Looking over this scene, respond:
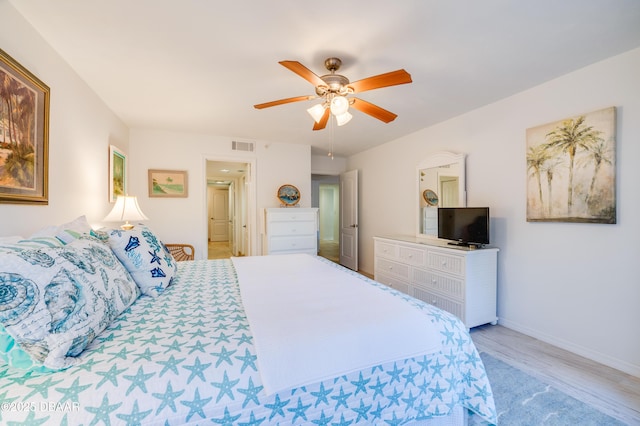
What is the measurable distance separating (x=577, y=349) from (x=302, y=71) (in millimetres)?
3106

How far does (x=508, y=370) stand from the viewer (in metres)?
2.01

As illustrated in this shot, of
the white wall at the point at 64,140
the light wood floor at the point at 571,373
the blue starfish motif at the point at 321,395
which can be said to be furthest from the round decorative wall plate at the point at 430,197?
the white wall at the point at 64,140

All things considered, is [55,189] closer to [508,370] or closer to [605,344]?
[508,370]

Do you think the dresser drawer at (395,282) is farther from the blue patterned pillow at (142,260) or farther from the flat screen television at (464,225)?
the blue patterned pillow at (142,260)

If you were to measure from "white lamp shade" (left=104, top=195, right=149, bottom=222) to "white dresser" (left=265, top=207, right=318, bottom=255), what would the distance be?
1.75 m

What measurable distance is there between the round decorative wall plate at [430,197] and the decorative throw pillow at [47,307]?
3501mm

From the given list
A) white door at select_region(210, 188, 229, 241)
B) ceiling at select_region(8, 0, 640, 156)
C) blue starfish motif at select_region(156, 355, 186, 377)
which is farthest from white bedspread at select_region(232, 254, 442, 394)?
white door at select_region(210, 188, 229, 241)

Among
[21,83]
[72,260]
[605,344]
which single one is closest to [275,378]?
[72,260]

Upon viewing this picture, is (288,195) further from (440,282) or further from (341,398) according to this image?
(341,398)

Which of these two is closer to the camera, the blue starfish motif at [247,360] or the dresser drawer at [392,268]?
the blue starfish motif at [247,360]

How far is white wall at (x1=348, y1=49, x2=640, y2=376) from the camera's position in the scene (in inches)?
77.5

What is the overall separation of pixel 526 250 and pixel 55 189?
4026 mm

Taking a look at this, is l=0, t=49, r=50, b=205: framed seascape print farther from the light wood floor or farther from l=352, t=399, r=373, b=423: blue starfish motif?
the light wood floor

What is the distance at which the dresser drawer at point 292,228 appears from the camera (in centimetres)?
418
